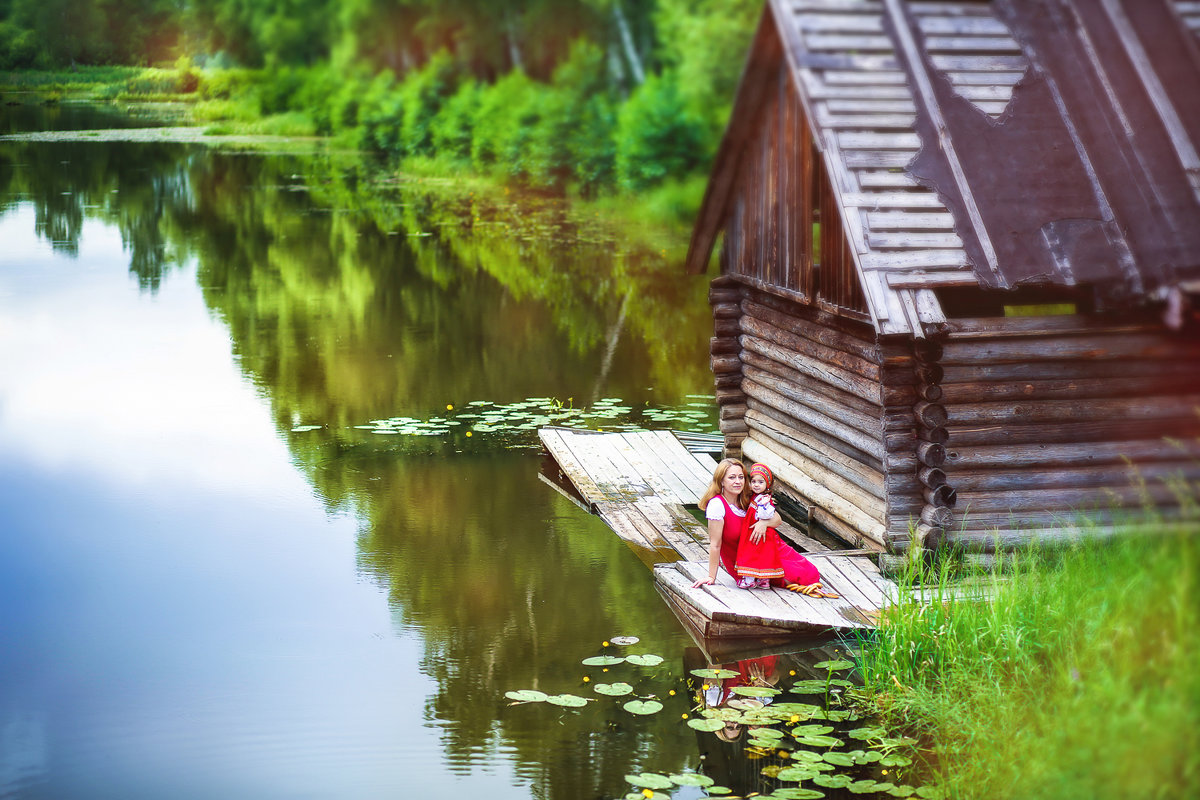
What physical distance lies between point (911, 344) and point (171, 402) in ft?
39.1

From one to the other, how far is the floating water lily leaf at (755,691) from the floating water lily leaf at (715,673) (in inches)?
8.5

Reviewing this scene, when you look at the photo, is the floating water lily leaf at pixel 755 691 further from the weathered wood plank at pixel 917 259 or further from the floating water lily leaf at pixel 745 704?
the weathered wood plank at pixel 917 259

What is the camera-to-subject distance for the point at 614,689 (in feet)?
27.6

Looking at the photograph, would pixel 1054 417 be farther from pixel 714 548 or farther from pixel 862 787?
pixel 862 787

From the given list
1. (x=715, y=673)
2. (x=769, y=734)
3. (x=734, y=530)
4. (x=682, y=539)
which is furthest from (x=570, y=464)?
(x=769, y=734)

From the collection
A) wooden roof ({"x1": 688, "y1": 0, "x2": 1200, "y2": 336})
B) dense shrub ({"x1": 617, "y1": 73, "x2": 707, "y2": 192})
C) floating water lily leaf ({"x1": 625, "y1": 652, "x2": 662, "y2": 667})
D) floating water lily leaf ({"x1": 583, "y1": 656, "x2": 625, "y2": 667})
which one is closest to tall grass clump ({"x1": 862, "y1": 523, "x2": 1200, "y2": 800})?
floating water lily leaf ({"x1": 625, "y1": 652, "x2": 662, "y2": 667})

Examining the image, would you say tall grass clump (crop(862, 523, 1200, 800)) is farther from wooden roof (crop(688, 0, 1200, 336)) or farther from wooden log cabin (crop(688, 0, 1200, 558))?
wooden roof (crop(688, 0, 1200, 336))

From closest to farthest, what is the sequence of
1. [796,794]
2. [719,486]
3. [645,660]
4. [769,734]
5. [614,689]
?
[796,794] → [769,734] → [614,689] → [645,660] → [719,486]

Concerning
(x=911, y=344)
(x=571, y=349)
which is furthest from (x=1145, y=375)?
(x=571, y=349)

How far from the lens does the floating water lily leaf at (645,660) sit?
882 cm

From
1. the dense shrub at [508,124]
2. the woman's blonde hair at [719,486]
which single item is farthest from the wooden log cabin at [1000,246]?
the dense shrub at [508,124]

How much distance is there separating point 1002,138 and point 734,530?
3.63 meters

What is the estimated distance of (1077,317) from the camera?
9.41 m

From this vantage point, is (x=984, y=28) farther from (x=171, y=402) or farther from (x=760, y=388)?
(x=171, y=402)
